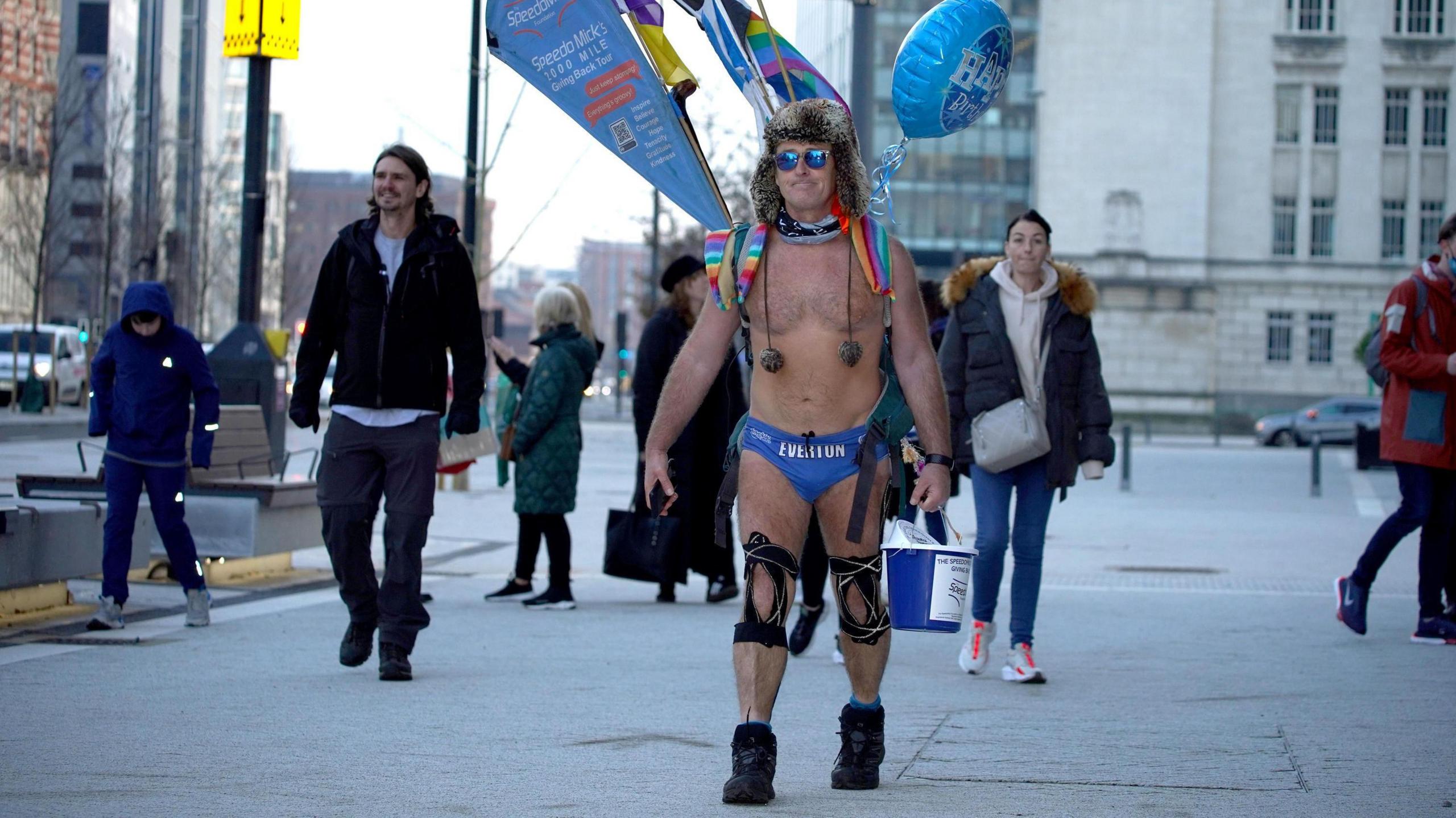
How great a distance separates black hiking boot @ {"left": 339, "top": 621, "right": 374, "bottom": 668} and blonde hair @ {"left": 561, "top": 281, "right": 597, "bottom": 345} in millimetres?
3447

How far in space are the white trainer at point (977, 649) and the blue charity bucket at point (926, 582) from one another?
110 inches

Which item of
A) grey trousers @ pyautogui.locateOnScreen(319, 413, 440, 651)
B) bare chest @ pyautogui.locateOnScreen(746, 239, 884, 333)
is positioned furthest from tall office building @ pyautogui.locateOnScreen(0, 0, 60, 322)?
bare chest @ pyautogui.locateOnScreen(746, 239, 884, 333)

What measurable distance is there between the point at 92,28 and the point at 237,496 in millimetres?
48244

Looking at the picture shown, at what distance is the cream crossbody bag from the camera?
741cm

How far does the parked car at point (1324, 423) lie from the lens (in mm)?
48000

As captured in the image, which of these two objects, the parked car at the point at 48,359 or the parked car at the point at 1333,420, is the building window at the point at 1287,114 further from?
the parked car at the point at 48,359

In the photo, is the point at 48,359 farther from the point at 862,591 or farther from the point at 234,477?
the point at 862,591

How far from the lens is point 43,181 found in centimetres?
4081

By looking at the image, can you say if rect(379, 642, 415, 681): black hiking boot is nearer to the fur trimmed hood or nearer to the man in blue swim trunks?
the man in blue swim trunks

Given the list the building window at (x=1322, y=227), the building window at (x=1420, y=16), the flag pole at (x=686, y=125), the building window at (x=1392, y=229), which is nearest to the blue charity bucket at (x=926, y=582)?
the flag pole at (x=686, y=125)

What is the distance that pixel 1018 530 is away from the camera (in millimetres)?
7688

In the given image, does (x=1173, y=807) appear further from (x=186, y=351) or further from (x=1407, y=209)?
(x=1407, y=209)

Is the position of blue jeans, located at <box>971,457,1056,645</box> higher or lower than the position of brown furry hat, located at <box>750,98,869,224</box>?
lower

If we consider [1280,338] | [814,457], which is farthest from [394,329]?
[1280,338]
